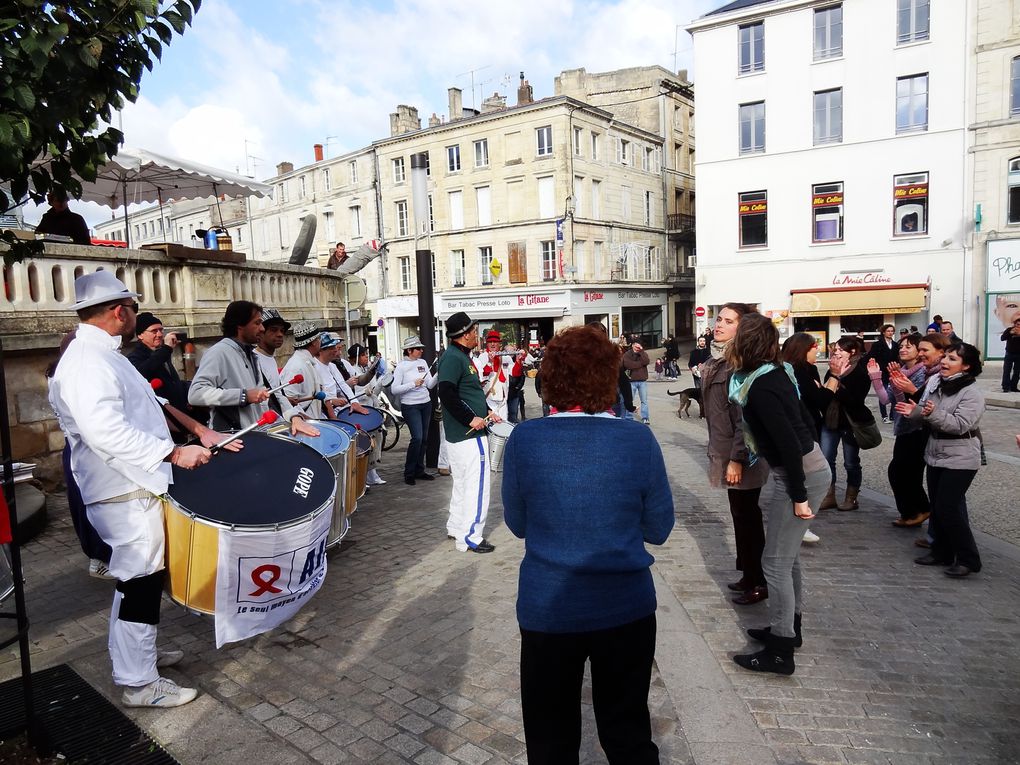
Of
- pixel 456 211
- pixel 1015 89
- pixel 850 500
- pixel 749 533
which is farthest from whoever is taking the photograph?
pixel 456 211

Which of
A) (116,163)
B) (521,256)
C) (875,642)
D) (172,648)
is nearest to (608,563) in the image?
(875,642)

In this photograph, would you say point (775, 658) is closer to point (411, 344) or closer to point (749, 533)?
point (749, 533)

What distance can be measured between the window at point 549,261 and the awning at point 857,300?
41.2ft

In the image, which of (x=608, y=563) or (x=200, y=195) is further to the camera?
(x=200, y=195)

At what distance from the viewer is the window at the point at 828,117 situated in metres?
27.9

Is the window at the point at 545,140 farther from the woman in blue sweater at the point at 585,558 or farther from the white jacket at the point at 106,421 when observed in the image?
the woman in blue sweater at the point at 585,558

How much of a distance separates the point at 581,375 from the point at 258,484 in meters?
2.05

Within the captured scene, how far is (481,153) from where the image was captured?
126 ft

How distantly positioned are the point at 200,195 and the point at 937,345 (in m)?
11.8

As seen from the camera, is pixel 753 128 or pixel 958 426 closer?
pixel 958 426

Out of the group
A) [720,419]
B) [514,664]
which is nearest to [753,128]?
[720,419]

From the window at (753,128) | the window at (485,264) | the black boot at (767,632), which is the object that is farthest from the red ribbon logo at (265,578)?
the window at (485,264)

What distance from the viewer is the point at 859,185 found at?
27.8 metres

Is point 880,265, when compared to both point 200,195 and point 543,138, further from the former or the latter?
point 200,195
